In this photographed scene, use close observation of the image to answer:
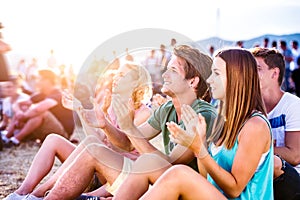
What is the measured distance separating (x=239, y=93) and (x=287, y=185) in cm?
70

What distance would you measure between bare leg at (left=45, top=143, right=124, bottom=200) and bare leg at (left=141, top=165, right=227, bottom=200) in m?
0.75

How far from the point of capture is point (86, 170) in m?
3.00

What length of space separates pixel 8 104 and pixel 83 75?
4.52m

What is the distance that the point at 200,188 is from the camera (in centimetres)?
225

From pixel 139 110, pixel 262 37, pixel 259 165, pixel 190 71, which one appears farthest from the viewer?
pixel 262 37

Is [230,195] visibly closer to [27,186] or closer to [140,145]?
[140,145]

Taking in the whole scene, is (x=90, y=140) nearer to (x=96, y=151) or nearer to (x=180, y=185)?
(x=96, y=151)

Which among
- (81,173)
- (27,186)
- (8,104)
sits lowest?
(8,104)

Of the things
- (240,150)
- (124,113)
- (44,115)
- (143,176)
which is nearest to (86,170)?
(143,176)

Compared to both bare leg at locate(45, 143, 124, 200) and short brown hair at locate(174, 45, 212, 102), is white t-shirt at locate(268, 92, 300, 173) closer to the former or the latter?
short brown hair at locate(174, 45, 212, 102)

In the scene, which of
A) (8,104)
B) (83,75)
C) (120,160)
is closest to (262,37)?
(8,104)

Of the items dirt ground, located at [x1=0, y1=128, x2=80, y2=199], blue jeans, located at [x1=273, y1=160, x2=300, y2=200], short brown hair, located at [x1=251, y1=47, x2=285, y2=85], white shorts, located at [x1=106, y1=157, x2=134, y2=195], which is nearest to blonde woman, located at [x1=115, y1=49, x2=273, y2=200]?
blue jeans, located at [x1=273, y1=160, x2=300, y2=200]

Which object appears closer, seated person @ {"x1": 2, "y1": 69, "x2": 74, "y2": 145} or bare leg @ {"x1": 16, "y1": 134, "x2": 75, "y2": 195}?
bare leg @ {"x1": 16, "y1": 134, "x2": 75, "y2": 195}

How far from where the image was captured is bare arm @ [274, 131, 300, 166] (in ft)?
9.61
